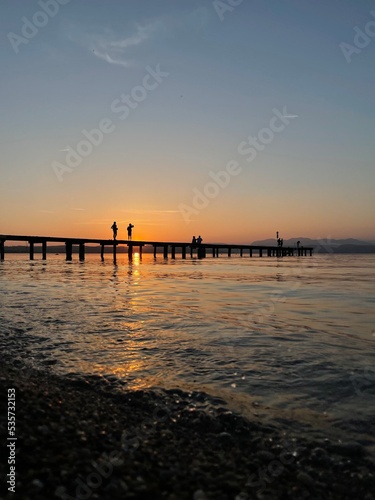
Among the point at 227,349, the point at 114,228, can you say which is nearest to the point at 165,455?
the point at 227,349

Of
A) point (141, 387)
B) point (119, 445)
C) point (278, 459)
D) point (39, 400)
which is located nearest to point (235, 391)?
point (141, 387)

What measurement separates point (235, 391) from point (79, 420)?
70.4 inches

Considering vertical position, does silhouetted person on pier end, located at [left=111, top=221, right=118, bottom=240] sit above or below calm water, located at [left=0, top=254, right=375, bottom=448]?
above

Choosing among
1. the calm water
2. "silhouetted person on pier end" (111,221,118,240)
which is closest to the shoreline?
the calm water

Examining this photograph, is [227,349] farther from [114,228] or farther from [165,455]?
[114,228]

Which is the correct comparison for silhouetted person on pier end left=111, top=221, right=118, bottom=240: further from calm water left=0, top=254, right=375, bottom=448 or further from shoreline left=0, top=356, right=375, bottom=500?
shoreline left=0, top=356, right=375, bottom=500

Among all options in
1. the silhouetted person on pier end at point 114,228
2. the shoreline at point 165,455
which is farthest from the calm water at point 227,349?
the silhouetted person on pier end at point 114,228

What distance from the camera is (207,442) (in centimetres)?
311

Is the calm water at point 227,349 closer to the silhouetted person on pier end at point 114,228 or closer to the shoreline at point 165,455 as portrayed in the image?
the shoreline at point 165,455

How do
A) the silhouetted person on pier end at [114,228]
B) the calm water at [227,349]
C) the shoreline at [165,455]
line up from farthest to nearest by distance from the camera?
the silhouetted person on pier end at [114,228] < the calm water at [227,349] < the shoreline at [165,455]

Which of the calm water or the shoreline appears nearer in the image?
the shoreline

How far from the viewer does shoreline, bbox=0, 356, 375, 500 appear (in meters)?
2.41

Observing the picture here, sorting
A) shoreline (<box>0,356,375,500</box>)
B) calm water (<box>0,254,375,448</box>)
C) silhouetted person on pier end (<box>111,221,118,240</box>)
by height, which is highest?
silhouetted person on pier end (<box>111,221,118,240</box>)

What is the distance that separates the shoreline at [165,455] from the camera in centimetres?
241
